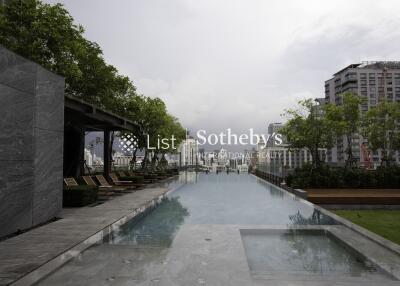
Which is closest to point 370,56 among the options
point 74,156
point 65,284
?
point 74,156

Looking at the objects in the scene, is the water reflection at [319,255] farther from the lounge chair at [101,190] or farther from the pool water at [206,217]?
the lounge chair at [101,190]

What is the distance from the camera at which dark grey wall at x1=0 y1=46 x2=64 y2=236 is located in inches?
303

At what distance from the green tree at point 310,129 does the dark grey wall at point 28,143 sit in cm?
1519

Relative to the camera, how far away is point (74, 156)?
66.1 feet

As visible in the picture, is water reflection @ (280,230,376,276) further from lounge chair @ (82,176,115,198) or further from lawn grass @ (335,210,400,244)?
lounge chair @ (82,176,115,198)

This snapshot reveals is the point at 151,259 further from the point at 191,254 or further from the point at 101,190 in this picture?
the point at 101,190

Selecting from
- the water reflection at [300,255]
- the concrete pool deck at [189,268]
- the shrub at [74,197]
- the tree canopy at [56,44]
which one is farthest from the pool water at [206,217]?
the tree canopy at [56,44]

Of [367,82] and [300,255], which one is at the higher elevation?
[367,82]

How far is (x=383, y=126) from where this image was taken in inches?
976

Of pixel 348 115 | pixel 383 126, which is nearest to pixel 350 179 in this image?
pixel 348 115

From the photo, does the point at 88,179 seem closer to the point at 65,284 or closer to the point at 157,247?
the point at 157,247

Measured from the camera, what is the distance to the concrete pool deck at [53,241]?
536 centimetres

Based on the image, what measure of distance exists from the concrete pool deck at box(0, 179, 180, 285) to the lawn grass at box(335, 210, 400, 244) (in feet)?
24.0

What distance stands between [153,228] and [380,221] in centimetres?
749
